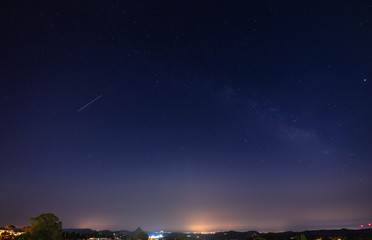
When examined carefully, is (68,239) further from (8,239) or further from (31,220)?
(31,220)

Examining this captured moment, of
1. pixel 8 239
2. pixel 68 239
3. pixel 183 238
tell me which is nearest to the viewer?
pixel 8 239

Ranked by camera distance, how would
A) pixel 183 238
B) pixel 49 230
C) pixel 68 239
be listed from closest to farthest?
pixel 49 230 → pixel 68 239 → pixel 183 238

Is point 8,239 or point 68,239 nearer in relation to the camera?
point 8,239

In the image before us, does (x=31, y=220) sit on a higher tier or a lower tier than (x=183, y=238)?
higher

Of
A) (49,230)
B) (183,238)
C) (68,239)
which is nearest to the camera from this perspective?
(49,230)

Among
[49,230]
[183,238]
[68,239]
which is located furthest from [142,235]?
[49,230]

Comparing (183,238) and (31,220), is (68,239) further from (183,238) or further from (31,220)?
(183,238)

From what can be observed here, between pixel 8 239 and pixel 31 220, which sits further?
pixel 8 239

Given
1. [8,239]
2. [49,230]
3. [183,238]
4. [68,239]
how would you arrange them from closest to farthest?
[49,230], [8,239], [68,239], [183,238]

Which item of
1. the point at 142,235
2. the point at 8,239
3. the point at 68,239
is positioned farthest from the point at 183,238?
the point at 8,239
